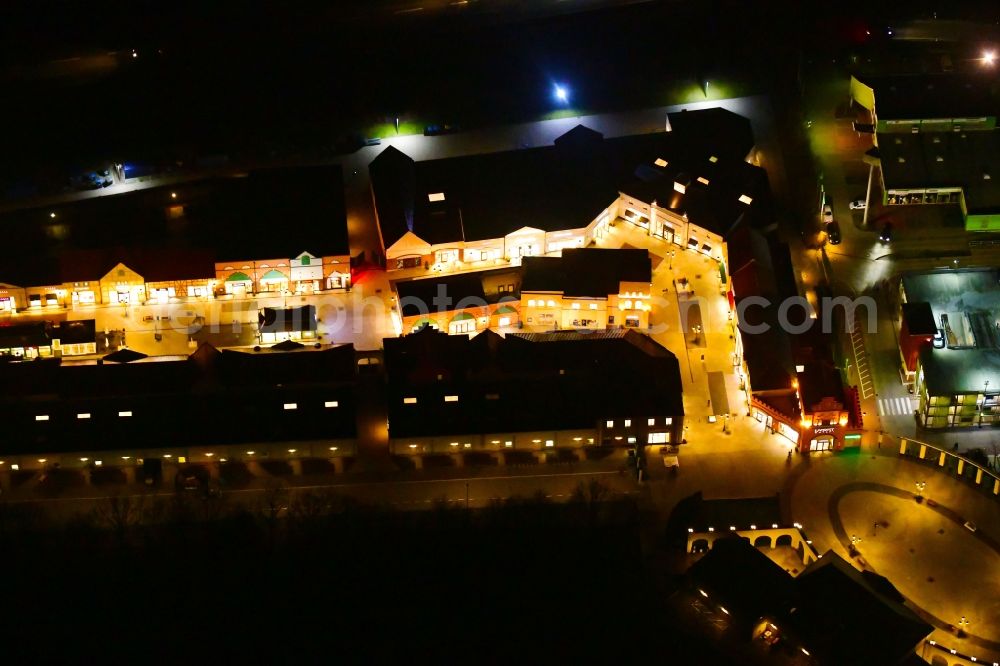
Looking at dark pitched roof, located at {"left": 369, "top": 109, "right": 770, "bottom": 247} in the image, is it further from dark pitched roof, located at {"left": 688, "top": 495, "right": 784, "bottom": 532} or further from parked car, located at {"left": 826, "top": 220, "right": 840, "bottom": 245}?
dark pitched roof, located at {"left": 688, "top": 495, "right": 784, "bottom": 532}

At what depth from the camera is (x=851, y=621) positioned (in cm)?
5228

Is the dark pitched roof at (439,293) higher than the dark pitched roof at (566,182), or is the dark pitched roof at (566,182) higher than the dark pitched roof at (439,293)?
the dark pitched roof at (566,182)

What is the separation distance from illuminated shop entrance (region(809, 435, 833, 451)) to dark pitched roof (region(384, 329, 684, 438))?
7.46 meters

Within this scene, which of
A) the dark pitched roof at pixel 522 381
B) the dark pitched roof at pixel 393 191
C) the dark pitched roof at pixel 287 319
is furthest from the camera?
the dark pitched roof at pixel 393 191

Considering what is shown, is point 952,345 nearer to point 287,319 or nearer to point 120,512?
point 287,319

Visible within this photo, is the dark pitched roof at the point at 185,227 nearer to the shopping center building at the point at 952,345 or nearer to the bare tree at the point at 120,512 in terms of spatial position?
the bare tree at the point at 120,512

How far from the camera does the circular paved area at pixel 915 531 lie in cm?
5538

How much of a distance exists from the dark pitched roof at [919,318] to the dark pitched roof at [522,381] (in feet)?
46.2

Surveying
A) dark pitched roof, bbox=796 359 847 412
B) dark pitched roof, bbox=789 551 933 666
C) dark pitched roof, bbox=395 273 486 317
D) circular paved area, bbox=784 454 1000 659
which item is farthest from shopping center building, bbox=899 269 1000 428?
dark pitched roof, bbox=395 273 486 317

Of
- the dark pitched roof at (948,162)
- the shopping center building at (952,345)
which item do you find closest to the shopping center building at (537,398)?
the shopping center building at (952,345)

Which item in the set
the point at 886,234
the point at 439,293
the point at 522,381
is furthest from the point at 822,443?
the point at 439,293

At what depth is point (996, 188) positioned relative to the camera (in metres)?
76.4

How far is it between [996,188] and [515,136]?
33.1 m

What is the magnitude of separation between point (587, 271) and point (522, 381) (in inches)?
406
